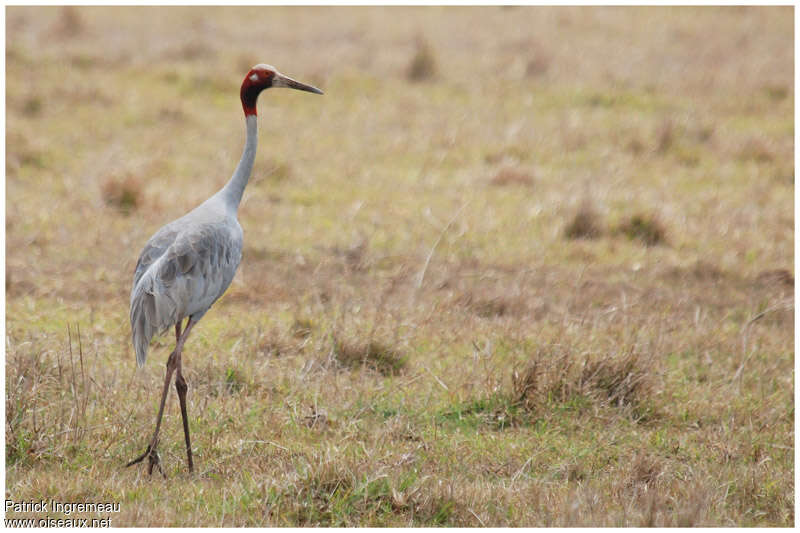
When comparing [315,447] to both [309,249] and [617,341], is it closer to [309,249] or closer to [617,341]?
[617,341]

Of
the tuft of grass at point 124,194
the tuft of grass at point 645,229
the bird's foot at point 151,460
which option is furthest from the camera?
the tuft of grass at point 124,194

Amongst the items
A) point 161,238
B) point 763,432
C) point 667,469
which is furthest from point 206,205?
point 763,432

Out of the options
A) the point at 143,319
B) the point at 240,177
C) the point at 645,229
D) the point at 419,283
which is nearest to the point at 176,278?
the point at 143,319

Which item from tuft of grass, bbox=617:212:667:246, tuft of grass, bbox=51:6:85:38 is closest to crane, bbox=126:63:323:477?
tuft of grass, bbox=617:212:667:246

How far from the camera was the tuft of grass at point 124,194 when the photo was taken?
9047mm

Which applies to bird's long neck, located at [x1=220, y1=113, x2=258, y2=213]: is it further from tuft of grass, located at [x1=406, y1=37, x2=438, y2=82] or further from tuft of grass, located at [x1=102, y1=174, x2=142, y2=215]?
tuft of grass, located at [x1=406, y1=37, x2=438, y2=82]

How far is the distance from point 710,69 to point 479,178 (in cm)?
611

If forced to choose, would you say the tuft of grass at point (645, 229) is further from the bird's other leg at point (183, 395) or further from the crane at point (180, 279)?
the bird's other leg at point (183, 395)

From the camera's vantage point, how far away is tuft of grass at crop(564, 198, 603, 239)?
29.1 feet

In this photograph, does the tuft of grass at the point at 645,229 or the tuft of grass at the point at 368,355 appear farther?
the tuft of grass at the point at 645,229

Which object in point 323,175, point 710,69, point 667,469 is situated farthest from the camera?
point 710,69

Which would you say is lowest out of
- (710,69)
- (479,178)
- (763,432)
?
(763,432)

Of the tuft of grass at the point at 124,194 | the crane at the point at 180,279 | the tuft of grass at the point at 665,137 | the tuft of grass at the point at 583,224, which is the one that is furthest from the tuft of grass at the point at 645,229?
the crane at the point at 180,279

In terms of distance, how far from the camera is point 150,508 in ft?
14.5
